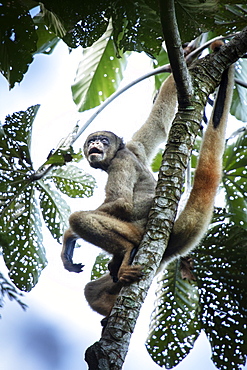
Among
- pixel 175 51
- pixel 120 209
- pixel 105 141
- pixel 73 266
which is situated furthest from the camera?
pixel 105 141

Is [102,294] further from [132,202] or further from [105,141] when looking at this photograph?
[105,141]

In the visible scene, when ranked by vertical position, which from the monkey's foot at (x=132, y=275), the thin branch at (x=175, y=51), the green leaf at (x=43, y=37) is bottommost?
the monkey's foot at (x=132, y=275)

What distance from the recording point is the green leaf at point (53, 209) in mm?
5312

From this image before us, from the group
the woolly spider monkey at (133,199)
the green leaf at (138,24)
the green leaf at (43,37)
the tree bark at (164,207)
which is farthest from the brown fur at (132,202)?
the green leaf at (43,37)

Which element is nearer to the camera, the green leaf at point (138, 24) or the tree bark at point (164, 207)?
the tree bark at point (164, 207)

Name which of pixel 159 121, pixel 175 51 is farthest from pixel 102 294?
pixel 175 51

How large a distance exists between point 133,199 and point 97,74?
7.97 feet

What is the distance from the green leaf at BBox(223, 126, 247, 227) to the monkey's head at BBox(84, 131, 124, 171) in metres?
1.64

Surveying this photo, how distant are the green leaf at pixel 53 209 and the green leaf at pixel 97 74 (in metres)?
1.62

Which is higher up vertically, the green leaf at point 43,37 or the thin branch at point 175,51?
the green leaf at point 43,37

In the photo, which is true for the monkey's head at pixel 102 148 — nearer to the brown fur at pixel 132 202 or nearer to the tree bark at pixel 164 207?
the brown fur at pixel 132 202

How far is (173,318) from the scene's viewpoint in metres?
5.02

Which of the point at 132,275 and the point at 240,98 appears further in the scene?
the point at 240,98

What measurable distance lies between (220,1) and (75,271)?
3470 mm
